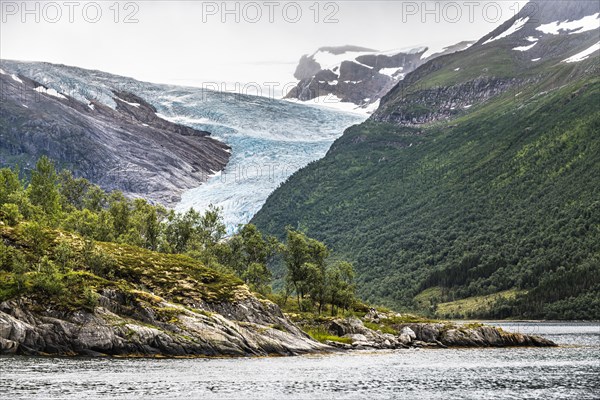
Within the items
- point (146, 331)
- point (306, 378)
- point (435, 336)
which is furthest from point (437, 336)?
point (306, 378)

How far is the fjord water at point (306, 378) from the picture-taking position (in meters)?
64.5

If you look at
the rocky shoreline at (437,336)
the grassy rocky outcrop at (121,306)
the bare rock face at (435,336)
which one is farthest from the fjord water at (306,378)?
the bare rock face at (435,336)

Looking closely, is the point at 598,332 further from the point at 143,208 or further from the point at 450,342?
the point at 143,208

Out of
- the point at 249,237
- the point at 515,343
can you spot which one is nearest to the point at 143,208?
the point at 249,237

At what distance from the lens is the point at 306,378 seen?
3078 inches

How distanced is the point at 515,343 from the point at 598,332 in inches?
1890

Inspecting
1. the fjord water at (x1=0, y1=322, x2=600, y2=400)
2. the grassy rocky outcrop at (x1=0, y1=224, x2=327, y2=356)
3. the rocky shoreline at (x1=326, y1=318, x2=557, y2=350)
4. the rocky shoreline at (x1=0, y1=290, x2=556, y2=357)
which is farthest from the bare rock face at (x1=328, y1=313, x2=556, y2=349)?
the fjord water at (x1=0, y1=322, x2=600, y2=400)

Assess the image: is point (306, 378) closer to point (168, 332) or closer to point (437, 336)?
point (168, 332)

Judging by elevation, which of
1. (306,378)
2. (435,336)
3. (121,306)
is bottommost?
(435,336)

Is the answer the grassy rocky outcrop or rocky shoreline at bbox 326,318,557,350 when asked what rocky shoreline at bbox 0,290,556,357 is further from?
rocky shoreline at bbox 326,318,557,350

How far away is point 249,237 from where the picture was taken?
16188 cm

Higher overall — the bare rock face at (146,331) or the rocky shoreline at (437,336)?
the bare rock face at (146,331)

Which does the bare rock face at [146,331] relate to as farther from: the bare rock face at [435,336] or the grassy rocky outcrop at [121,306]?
the bare rock face at [435,336]

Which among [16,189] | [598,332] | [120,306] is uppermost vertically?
[16,189]
